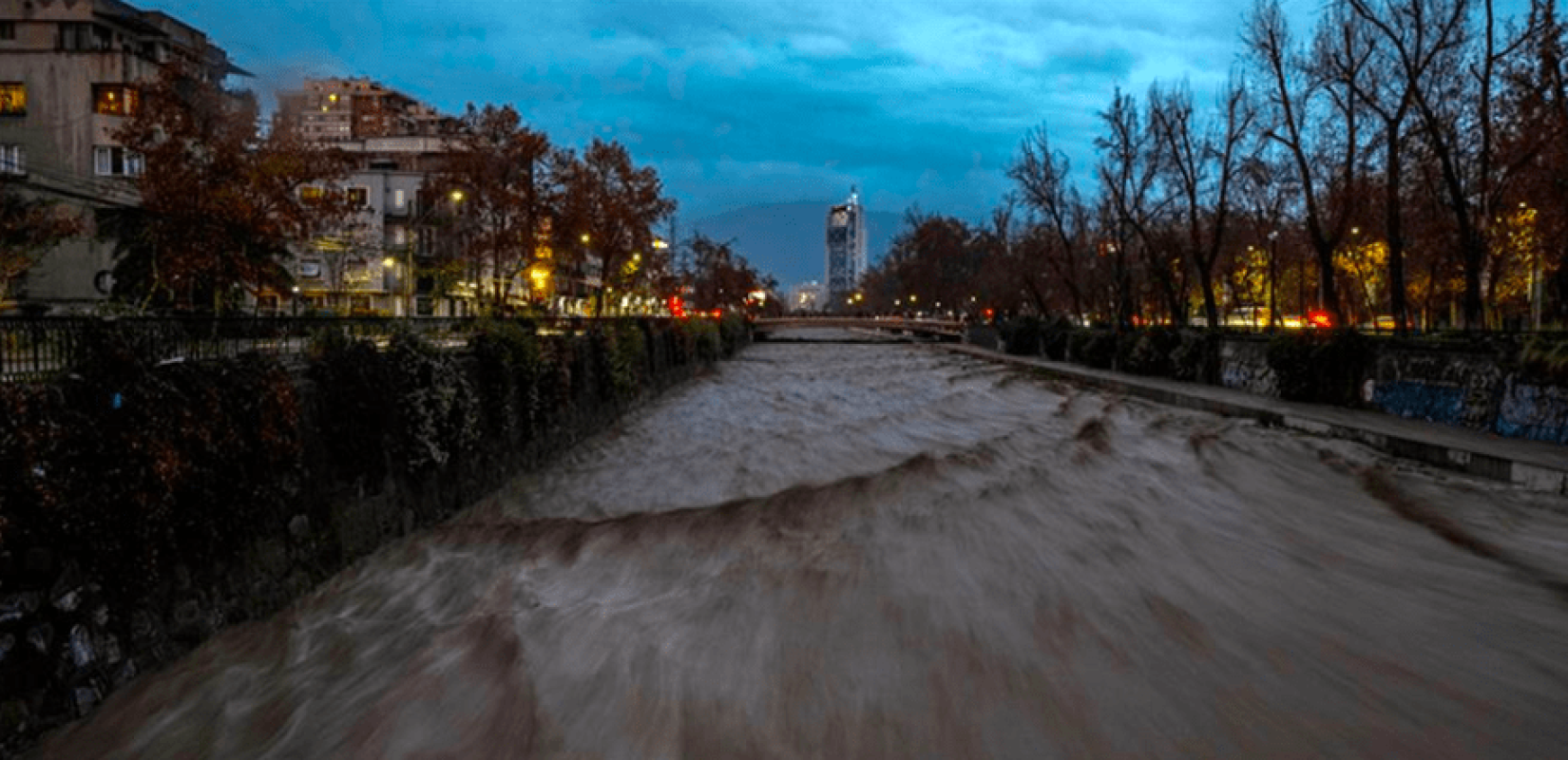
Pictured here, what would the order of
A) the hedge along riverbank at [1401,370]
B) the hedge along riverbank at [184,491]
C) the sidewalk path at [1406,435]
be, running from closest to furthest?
the hedge along riverbank at [184,491] → the sidewalk path at [1406,435] → the hedge along riverbank at [1401,370]

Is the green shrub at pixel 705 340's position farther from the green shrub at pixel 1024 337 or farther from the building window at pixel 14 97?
the building window at pixel 14 97

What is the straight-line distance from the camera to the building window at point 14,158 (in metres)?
37.7

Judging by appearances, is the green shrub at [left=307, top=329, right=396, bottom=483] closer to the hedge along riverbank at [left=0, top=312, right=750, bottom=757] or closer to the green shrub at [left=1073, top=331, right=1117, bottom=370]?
the hedge along riverbank at [left=0, top=312, right=750, bottom=757]

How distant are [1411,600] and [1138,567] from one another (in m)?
2.34

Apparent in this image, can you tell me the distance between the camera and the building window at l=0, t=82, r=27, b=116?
139 feet

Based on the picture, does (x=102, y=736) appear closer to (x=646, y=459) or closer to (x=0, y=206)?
(x=646, y=459)

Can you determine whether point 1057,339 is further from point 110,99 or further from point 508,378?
point 110,99

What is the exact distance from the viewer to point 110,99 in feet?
140

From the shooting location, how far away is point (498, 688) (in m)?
6.78

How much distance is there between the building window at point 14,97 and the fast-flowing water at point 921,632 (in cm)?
4265

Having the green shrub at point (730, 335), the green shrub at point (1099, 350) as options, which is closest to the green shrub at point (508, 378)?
the green shrub at point (1099, 350)

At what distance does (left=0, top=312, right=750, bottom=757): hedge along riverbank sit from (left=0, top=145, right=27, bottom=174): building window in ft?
122

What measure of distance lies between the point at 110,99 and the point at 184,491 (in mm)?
46249

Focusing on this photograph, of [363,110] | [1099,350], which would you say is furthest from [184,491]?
[363,110]
